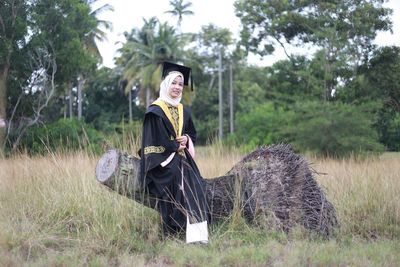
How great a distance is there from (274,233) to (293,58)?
21.5m

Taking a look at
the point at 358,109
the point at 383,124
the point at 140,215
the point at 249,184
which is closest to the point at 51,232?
the point at 140,215

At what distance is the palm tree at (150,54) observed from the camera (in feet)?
123

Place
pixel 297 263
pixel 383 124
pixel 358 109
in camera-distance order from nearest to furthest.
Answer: pixel 297 263, pixel 358 109, pixel 383 124

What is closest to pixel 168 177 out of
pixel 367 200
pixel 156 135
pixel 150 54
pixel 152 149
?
pixel 152 149

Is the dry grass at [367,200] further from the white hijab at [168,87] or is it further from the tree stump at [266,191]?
the white hijab at [168,87]

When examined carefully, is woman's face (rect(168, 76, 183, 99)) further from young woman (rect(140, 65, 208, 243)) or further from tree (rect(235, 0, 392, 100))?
tree (rect(235, 0, 392, 100))

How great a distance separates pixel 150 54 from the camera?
38656mm

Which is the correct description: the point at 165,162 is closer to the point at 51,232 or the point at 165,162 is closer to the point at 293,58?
the point at 51,232

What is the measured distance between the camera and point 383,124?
78.1ft

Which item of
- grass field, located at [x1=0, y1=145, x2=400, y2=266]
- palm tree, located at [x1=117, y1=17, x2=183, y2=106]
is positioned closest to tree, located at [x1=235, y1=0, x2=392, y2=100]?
palm tree, located at [x1=117, y1=17, x2=183, y2=106]

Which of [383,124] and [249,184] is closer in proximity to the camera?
[249,184]

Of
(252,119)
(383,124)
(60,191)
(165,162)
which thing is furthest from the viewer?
(252,119)

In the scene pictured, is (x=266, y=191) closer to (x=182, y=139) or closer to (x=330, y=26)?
(x=182, y=139)

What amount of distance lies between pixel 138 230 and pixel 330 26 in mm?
21191
